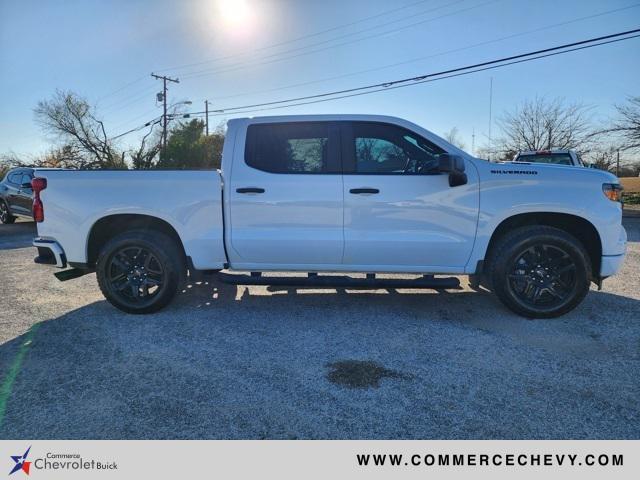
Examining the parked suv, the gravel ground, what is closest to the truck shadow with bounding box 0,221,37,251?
the parked suv

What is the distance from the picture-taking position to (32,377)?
3121 millimetres

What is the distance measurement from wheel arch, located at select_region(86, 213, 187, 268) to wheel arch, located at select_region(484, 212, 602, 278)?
127 inches

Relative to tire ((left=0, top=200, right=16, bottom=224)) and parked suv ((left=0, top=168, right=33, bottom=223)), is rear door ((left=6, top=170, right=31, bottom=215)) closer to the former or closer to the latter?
parked suv ((left=0, top=168, right=33, bottom=223))

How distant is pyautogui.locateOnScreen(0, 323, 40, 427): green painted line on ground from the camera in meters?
2.78

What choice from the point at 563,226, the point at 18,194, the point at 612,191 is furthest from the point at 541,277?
the point at 18,194

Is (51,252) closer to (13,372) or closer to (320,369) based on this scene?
(13,372)

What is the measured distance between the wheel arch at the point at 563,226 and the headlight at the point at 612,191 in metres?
0.30

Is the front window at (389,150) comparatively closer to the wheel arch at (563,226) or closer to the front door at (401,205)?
the front door at (401,205)

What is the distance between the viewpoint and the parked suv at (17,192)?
12.3 m

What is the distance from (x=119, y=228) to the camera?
4613mm

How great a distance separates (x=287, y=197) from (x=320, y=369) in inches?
66.9

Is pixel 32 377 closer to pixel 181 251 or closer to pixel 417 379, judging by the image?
pixel 181 251

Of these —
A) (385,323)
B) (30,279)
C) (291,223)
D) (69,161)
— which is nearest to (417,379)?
(385,323)

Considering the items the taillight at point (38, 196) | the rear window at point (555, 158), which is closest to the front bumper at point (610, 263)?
the taillight at point (38, 196)
